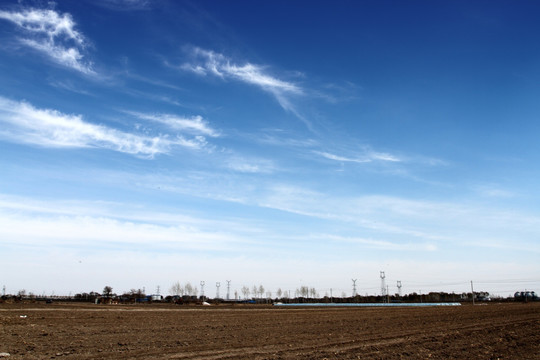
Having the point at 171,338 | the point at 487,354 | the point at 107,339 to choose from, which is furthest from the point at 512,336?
the point at 107,339

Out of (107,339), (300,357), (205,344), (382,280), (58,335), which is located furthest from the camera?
(382,280)

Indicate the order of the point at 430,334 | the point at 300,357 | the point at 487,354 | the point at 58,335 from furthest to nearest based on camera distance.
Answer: the point at 430,334, the point at 58,335, the point at 487,354, the point at 300,357

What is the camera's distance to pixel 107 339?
24.0m

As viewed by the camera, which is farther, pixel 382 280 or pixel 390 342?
pixel 382 280

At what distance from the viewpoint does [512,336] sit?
26.5m

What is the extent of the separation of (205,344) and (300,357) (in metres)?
6.36

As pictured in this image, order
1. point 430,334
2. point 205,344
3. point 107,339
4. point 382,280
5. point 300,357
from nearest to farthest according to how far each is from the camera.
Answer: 1. point 300,357
2. point 205,344
3. point 107,339
4. point 430,334
5. point 382,280

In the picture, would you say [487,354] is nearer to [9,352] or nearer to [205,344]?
[205,344]

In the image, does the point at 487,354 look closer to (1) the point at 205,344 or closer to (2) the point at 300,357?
(2) the point at 300,357

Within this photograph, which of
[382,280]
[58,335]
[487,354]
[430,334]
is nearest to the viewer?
[487,354]

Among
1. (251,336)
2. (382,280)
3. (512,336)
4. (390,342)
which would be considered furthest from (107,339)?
(382,280)

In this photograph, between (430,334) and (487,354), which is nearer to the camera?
(487,354)

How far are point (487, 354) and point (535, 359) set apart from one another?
193cm

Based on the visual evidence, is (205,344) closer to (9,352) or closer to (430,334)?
(9,352)
